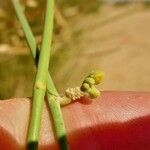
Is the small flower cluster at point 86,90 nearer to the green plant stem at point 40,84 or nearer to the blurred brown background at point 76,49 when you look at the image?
the green plant stem at point 40,84

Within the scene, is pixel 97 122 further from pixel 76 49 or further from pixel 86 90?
pixel 76 49

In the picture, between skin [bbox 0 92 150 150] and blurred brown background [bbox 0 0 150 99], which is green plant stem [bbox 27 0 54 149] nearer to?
skin [bbox 0 92 150 150]

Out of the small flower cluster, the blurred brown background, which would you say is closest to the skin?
the small flower cluster

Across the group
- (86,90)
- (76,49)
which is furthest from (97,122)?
(76,49)

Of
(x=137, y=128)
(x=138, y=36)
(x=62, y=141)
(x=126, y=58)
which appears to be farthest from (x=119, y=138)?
(x=138, y=36)

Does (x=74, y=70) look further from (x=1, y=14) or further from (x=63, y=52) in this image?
(x=1, y=14)

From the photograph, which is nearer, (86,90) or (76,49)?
(86,90)

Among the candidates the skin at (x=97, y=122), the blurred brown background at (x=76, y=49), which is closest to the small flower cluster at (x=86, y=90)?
the skin at (x=97, y=122)
